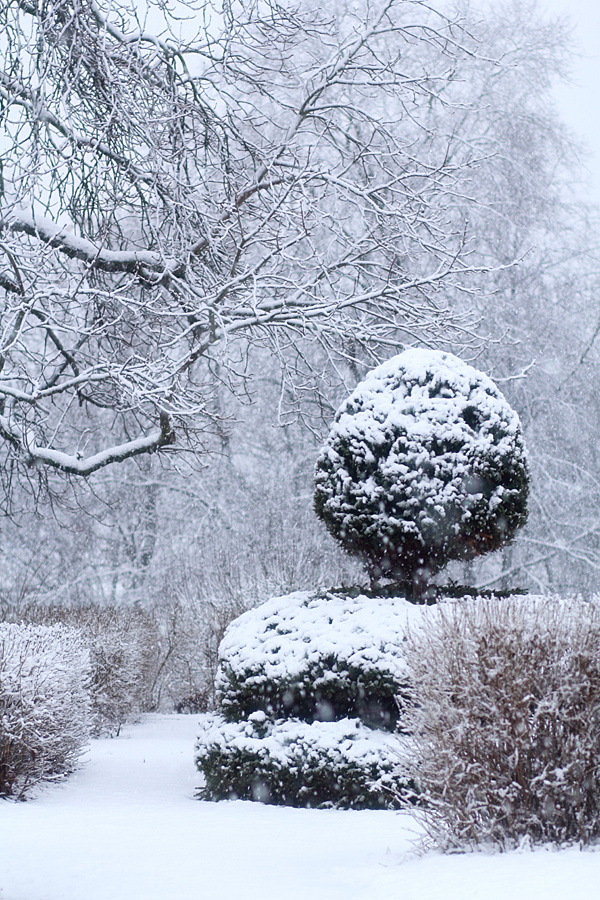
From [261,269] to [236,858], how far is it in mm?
7052

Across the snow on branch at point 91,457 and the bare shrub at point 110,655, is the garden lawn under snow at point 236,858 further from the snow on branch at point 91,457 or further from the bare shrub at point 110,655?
Result: the bare shrub at point 110,655

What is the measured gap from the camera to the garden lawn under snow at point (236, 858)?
3479mm

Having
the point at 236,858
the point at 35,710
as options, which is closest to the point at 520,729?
the point at 236,858

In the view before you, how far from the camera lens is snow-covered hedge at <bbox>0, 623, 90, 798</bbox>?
21.1 feet

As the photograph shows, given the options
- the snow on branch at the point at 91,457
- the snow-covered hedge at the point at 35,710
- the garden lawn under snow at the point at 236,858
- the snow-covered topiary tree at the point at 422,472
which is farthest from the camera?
the snow on branch at the point at 91,457

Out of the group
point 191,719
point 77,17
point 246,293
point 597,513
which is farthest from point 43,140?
point 597,513

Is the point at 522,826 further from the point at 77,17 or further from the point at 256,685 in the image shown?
the point at 77,17

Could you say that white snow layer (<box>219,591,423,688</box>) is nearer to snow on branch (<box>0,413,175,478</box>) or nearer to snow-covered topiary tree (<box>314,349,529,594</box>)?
snow-covered topiary tree (<box>314,349,529,594</box>)

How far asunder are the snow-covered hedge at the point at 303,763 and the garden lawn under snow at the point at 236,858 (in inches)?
6.0

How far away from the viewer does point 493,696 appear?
392 centimetres

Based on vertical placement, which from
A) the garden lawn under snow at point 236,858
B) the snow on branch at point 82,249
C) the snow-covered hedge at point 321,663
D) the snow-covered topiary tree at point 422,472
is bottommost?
the garden lawn under snow at point 236,858

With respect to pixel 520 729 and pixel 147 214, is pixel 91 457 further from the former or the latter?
pixel 520 729

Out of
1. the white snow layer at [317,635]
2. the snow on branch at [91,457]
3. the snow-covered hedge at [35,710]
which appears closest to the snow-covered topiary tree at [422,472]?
the white snow layer at [317,635]

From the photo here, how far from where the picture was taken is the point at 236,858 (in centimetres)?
461
